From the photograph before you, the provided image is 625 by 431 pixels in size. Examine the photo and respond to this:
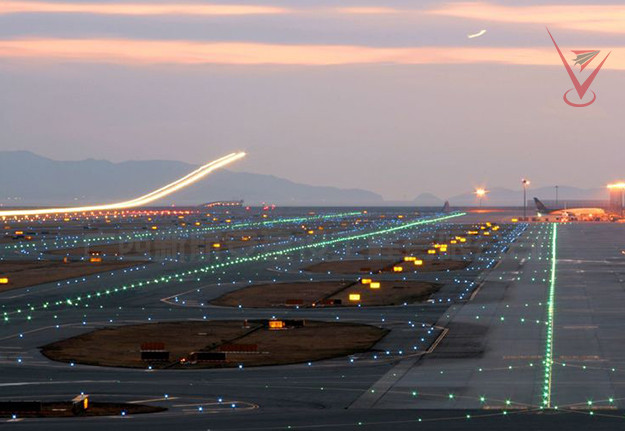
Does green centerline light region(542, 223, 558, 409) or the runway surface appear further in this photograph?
green centerline light region(542, 223, 558, 409)

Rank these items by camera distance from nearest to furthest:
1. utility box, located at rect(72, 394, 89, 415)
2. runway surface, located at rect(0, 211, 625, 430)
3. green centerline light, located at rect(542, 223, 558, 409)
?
runway surface, located at rect(0, 211, 625, 430)
utility box, located at rect(72, 394, 89, 415)
green centerline light, located at rect(542, 223, 558, 409)

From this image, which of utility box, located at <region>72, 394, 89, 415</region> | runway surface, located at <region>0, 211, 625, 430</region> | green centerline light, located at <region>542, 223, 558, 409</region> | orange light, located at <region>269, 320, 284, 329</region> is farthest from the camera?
orange light, located at <region>269, 320, 284, 329</region>

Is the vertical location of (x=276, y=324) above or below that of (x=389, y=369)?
below

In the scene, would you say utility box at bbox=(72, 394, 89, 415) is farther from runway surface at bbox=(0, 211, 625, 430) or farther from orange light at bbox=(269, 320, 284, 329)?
orange light at bbox=(269, 320, 284, 329)

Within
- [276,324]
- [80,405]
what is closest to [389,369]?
[80,405]

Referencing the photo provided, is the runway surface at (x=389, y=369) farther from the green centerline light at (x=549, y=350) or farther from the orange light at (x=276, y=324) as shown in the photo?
the orange light at (x=276, y=324)

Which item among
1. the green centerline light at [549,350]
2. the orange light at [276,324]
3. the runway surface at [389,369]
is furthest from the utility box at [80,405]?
the orange light at [276,324]

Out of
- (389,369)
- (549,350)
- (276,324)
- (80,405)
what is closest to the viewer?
(80,405)

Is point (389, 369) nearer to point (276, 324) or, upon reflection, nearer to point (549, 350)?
point (549, 350)

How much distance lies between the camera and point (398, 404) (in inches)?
1229

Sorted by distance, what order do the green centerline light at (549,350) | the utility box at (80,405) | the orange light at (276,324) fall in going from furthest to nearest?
1. the orange light at (276,324)
2. the green centerline light at (549,350)
3. the utility box at (80,405)

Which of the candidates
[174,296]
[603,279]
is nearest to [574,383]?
[174,296]

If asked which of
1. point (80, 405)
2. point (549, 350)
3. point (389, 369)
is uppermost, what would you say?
point (80, 405)

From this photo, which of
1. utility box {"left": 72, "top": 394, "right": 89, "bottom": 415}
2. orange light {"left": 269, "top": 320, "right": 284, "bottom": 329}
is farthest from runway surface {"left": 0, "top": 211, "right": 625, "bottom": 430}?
orange light {"left": 269, "top": 320, "right": 284, "bottom": 329}
